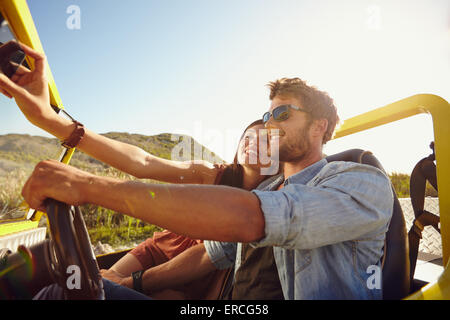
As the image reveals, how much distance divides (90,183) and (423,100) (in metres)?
1.35

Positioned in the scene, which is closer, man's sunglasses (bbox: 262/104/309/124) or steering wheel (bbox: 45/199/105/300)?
steering wheel (bbox: 45/199/105/300)

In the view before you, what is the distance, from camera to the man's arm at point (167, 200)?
0.65m

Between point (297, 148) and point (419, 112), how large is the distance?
23.7 inches

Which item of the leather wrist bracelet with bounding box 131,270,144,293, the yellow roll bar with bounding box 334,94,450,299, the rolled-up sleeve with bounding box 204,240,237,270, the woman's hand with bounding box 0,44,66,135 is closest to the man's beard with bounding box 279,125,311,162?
the yellow roll bar with bounding box 334,94,450,299

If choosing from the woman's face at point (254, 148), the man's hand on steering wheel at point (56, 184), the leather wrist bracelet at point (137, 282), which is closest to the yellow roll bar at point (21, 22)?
the man's hand on steering wheel at point (56, 184)

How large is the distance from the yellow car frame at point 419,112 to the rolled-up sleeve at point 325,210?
29 cm

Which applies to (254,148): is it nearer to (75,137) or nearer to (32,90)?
(75,137)

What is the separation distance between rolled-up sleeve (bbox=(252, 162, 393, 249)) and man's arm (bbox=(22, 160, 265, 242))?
0.04 metres

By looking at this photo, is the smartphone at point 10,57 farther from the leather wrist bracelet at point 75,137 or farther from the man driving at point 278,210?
the leather wrist bracelet at point 75,137

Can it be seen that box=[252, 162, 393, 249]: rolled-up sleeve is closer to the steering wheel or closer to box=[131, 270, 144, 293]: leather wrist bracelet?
the steering wheel

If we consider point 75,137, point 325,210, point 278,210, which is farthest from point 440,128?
point 75,137

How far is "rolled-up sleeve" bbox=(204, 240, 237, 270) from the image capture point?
154 centimetres

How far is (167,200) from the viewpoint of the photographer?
0.65 meters

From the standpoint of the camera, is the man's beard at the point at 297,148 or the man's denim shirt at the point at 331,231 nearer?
the man's denim shirt at the point at 331,231
